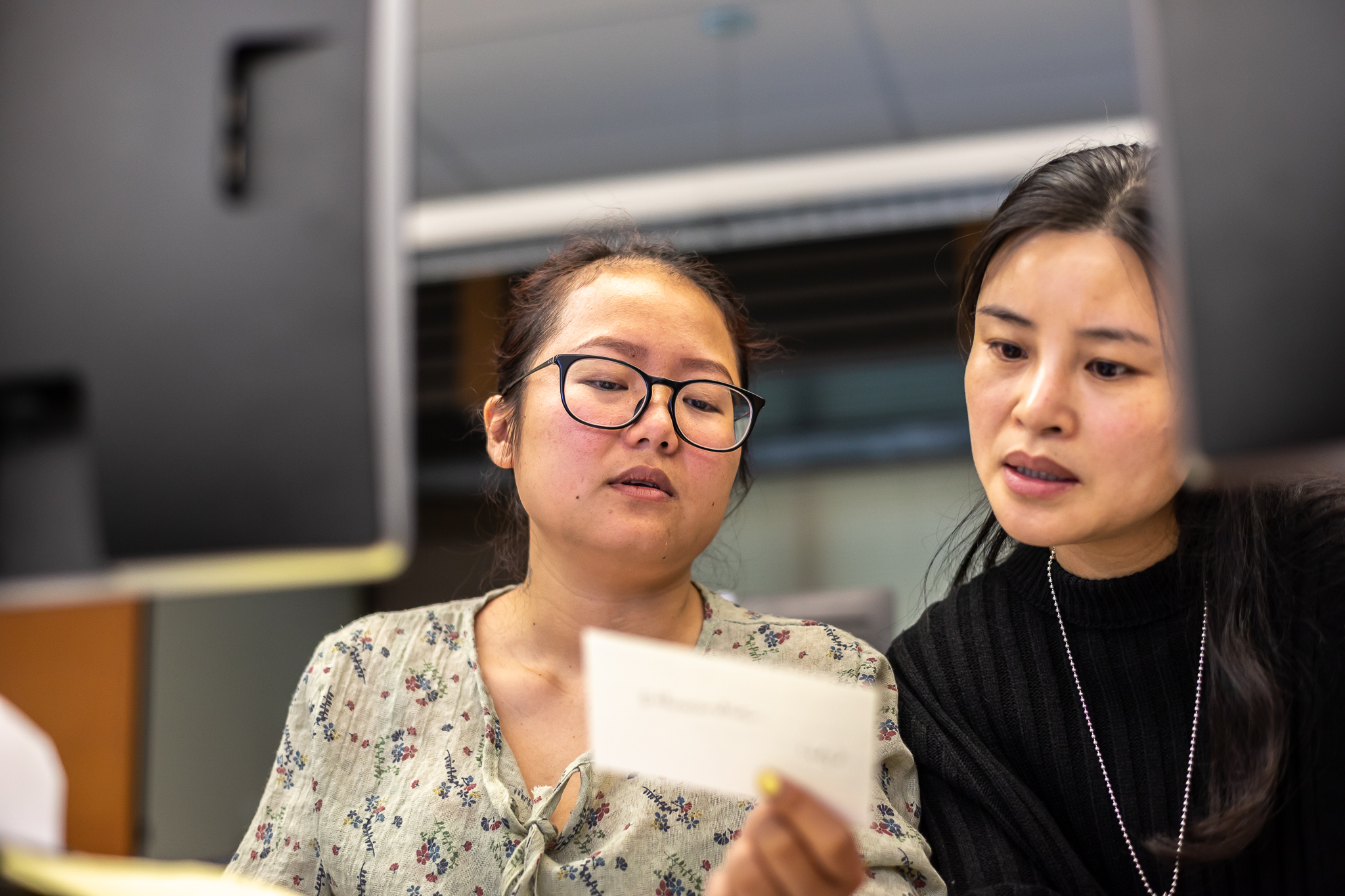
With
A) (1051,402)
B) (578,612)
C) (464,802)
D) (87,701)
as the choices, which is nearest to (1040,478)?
(1051,402)

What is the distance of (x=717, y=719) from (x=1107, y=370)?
0.56 meters

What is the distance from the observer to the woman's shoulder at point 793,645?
1.26 meters

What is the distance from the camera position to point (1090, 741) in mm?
1161

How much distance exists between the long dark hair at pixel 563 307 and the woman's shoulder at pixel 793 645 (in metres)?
0.21

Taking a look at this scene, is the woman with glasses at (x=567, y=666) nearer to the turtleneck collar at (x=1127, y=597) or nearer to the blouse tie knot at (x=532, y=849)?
the blouse tie knot at (x=532, y=849)

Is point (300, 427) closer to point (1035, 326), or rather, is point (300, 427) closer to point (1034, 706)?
point (1035, 326)

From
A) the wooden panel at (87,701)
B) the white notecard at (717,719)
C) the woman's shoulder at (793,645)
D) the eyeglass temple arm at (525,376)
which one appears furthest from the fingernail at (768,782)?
the wooden panel at (87,701)

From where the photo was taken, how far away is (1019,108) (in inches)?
130

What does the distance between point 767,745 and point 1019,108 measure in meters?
3.10

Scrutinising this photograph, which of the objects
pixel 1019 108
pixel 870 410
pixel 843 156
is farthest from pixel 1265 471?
pixel 870 410

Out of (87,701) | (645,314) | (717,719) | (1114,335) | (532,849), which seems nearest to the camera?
(717,719)

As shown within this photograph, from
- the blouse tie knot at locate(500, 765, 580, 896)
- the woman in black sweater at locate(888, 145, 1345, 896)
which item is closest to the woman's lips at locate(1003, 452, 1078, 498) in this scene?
the woman in black sweater at locate(888, 145, 1345, 896)

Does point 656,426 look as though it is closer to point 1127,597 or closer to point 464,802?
point 464,802

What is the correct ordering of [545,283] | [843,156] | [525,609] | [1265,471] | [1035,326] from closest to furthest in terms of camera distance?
[1265,471] → [1035,326] → [525,609] → [545,283] → [843,156]
